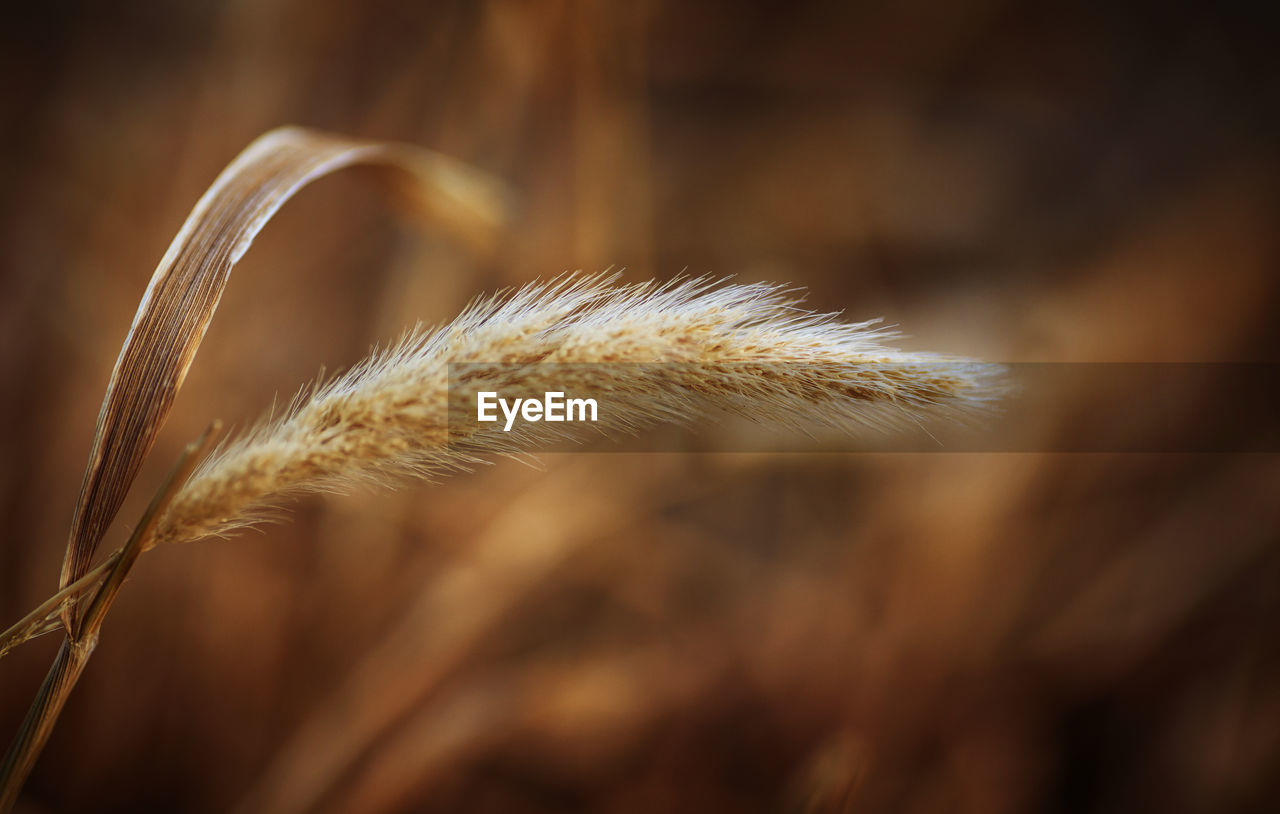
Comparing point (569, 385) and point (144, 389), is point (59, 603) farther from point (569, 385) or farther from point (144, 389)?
point (569, 385)

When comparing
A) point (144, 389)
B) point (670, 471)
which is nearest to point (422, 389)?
point (144, 389)

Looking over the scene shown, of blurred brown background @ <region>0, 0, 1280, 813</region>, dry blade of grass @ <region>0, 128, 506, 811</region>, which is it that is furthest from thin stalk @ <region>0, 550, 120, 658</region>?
blurred brown background @ <region>0, 0, 1280, 813</region>

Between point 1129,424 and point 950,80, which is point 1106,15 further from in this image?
point 1129,424

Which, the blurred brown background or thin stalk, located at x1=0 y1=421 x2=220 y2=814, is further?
the blurred brown background

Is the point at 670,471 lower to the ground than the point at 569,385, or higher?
lower

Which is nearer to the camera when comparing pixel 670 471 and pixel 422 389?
pixel 422 389

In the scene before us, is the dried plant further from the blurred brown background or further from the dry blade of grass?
the blurred brown background

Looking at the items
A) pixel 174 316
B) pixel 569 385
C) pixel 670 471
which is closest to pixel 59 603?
pixel 174 316
